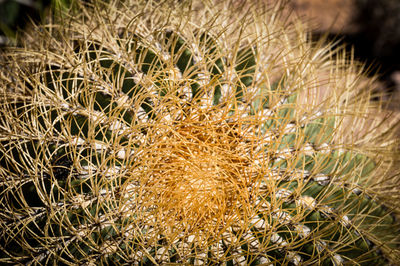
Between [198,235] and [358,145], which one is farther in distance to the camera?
[358,145]

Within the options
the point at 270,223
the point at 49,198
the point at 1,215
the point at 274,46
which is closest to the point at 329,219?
the point at 270,223

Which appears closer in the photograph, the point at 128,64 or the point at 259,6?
the point at 128,64

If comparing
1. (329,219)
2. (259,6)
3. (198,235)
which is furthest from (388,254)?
(259,6)

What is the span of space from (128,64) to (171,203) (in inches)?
12.8

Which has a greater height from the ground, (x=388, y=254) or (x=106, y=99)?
(x=106, y=99)

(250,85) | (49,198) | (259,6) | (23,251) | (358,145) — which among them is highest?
(259,6)

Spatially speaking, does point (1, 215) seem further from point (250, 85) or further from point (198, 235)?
point (250, 85)

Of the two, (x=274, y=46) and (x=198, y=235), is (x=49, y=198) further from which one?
(x=274, y=46)

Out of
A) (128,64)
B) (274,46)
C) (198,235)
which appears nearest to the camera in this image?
(198,235)

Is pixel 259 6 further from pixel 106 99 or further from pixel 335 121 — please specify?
pixel 106 99

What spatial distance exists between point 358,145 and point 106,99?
681 millimetres

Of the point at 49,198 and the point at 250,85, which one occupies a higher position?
the point at 250,85

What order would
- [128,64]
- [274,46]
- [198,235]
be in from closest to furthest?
1. [198,235]
2. [128,64]
3. [274,46]

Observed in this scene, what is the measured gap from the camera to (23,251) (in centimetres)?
69
